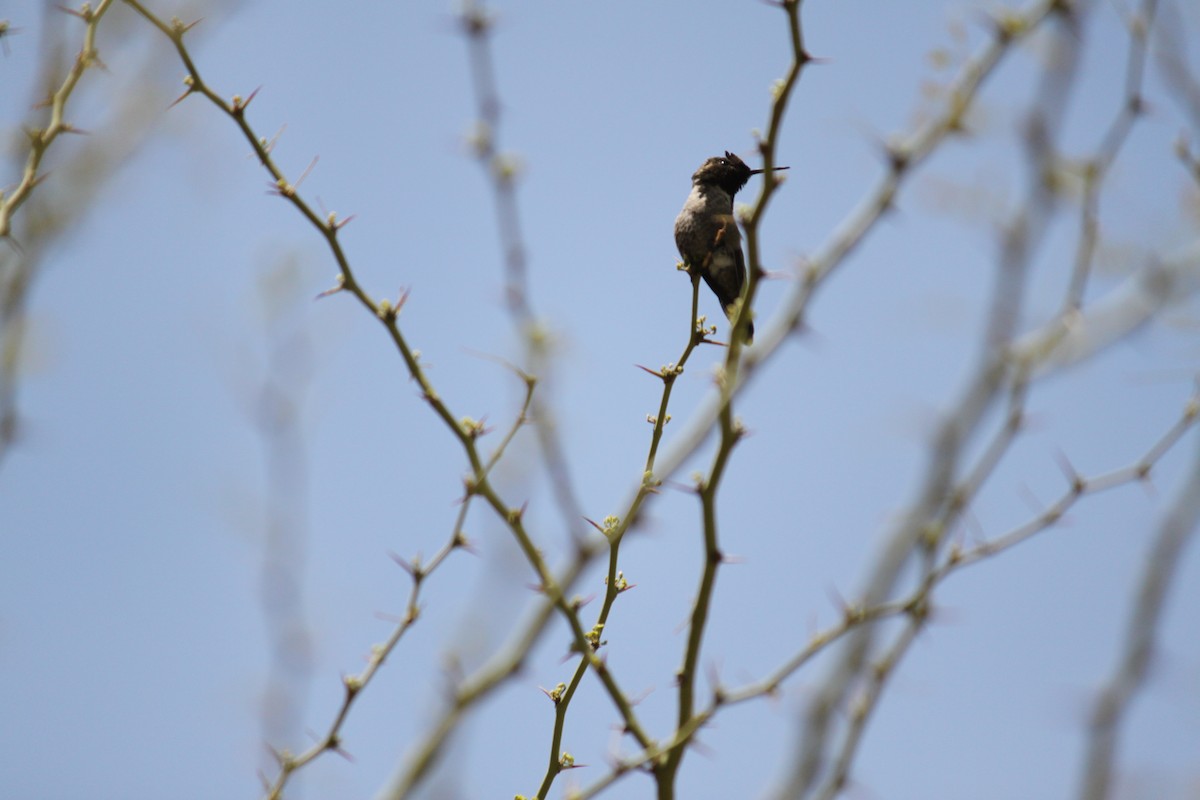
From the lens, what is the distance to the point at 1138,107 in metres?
3.21

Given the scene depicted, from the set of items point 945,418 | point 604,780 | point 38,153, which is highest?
point 38,153

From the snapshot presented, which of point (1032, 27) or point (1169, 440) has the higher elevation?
point (1032, 27)

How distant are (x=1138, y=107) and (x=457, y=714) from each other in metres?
2.95

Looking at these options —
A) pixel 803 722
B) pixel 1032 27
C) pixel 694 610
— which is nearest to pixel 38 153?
pixel 694 610

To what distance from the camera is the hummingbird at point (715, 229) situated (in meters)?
4.93

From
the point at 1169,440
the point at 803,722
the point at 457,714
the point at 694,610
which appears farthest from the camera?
the point at 457,714

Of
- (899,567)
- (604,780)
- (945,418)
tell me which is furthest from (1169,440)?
(604,780)

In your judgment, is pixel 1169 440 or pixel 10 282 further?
pixel 10 282

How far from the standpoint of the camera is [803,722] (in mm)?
2336

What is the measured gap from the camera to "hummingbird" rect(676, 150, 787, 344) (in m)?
4.93

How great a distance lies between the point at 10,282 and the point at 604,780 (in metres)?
3.37

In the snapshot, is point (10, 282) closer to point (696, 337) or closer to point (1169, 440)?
point (696, 337)

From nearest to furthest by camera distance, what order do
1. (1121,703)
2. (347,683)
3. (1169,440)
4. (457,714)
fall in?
1. (1121,703)
2. (347,683)
3. (1169,440)
4. (457,714)

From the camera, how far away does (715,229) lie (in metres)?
Answer: 4.95
